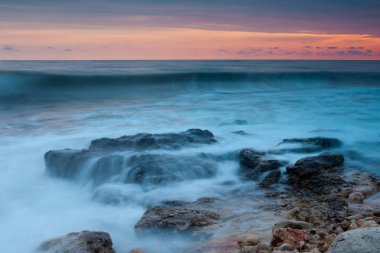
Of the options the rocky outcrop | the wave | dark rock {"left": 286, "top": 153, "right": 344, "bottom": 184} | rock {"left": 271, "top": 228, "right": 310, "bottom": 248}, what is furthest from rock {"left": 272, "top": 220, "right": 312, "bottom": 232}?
the wave

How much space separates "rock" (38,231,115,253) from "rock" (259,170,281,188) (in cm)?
310

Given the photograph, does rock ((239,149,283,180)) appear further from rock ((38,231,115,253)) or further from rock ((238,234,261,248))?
rock ((38,231,115,253))

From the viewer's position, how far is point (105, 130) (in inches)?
472

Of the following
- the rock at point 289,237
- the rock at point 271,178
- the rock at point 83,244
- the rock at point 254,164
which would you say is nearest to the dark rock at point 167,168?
the rock at point 254,164

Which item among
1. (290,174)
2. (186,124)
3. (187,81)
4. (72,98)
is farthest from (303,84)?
(290,174)

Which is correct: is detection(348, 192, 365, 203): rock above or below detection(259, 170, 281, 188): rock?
above

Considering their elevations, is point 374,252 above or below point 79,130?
above

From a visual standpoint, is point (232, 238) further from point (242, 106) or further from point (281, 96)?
point (281, 96)

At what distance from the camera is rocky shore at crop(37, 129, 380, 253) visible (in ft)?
13.7

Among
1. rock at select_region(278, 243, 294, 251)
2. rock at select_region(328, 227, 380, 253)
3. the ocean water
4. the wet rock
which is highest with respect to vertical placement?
rock at select_region(328, 227, 380, 253)

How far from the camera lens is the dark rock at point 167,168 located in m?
7.13

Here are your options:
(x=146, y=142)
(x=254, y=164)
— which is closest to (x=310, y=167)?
(x=254, y=164)

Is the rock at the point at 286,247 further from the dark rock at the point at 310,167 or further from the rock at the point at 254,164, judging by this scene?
the rock at the point at 254,164

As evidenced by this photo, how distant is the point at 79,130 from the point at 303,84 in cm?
2095
